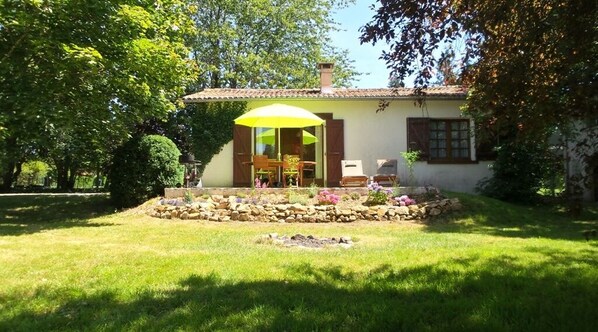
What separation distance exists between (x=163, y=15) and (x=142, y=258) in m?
7.93

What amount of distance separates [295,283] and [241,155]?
1007 cm

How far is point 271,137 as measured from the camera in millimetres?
13961

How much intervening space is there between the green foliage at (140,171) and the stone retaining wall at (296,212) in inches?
40.2

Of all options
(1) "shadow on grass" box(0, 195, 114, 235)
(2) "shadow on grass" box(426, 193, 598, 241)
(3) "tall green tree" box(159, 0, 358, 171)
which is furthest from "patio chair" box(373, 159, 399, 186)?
(3) "tall green tree" box(159, 0, 358, 171)

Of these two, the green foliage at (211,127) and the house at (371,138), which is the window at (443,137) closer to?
the house at (371,138)

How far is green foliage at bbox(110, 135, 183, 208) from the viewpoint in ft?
36.5

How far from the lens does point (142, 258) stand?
17.3 feet

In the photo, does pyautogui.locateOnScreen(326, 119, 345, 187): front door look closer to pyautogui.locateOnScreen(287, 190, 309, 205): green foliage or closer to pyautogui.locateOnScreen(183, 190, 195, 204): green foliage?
pyautogui.locateOnScreen(287, 190, 309, 205): green foliage

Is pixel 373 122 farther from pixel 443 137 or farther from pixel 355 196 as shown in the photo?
pixel 355 196

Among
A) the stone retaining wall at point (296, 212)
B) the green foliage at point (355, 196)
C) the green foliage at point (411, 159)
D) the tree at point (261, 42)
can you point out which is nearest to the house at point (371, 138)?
the green foliage at point (411, 159)

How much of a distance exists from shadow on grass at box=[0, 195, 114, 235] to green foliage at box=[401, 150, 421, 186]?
7.83 metres

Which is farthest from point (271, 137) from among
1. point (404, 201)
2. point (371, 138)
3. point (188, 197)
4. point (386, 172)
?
point (404, 201)

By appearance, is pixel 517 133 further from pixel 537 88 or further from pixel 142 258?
pixel 142 258

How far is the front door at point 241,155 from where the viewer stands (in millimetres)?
13891
